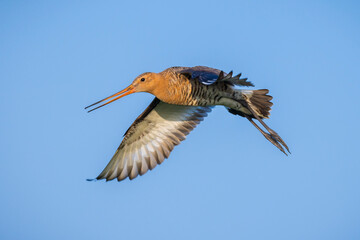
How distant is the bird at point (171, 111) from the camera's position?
8031mm

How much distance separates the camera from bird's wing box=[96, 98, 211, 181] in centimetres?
920

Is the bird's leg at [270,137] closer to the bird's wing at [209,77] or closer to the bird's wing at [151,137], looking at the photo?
the bird's wing at [151,137]

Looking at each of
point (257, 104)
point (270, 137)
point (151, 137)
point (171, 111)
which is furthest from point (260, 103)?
point (151, 137)

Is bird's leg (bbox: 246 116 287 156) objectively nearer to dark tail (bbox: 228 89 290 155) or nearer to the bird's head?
dark tail (bbox: 228 89 290 155)

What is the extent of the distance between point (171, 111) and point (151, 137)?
642mm

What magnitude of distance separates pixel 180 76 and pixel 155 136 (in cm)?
183

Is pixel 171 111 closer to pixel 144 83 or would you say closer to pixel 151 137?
pixel 151 137

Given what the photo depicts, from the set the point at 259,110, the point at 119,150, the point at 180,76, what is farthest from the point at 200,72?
the point at 119,150

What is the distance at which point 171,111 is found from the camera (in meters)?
9.55

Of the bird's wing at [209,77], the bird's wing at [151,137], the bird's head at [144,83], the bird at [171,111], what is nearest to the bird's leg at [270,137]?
the bird at [171,111]

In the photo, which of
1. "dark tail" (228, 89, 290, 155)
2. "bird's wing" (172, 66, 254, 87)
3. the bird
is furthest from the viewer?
"dark tail" (228, 89, 290, 155)

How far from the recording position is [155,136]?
9.59 meters

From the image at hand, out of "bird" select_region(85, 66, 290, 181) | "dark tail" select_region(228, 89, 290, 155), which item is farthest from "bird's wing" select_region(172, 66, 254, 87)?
"dark tail" select_region(228, 89, 290, 155)

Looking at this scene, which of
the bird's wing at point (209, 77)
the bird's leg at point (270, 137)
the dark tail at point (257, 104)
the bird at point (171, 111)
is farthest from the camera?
the dark tail at point (257, 104)
